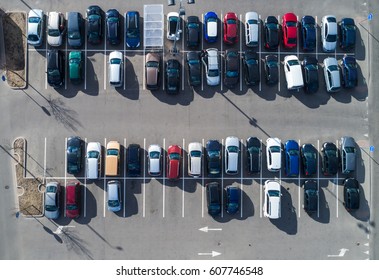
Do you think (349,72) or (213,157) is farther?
(349,72)

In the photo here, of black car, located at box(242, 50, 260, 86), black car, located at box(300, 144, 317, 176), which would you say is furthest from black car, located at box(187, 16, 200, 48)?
black car, located at box(300, 144, 317, 176)

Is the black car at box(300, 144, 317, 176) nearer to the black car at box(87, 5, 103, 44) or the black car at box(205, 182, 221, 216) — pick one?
the black car at box(205, 182, 221, 216)

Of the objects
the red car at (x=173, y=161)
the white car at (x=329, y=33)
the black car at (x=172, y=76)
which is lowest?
the red car at (x=173, y=161)

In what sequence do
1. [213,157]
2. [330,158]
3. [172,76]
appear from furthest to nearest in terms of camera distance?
1. [330,158]
2. [172,76]
3. [213,157]

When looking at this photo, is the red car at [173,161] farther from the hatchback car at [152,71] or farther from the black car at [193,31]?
the black car at [193,31]

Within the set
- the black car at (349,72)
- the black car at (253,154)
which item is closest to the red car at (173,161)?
the black car at (253,154)

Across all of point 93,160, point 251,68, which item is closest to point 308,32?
point 251,68

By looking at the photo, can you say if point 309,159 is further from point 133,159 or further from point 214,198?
point 133,159

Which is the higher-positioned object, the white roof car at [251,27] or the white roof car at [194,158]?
the white roof car at [251,27]
